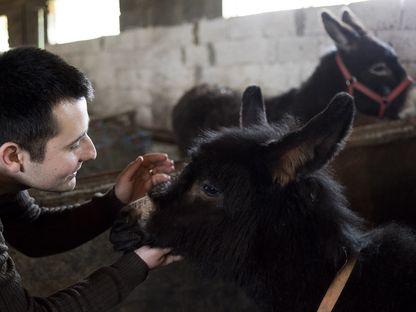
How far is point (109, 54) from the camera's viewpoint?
8406 mm

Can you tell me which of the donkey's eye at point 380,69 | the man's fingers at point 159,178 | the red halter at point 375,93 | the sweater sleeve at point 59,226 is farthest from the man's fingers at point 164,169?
the donkey's eye at point 380,69

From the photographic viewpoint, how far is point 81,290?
5.91 ft

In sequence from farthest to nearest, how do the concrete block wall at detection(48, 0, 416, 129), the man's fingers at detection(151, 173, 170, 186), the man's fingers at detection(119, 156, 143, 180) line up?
the concrete block wall at detection(48, 0, 416, 129)
the man's fingers at detection(119, 156, 143, 180)
the man's fingers at detection(151, 173, 170, 186)

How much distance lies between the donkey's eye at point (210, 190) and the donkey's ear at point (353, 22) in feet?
12.4

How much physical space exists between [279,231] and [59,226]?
3.96 feet

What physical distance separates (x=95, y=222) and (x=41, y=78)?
0.92 meters

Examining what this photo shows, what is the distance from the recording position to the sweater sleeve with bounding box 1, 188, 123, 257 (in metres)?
2.36

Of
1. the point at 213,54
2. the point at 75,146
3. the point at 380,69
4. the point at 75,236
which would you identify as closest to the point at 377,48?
the point at 380,69

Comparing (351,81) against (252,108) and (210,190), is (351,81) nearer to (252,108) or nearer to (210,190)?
(252,108)

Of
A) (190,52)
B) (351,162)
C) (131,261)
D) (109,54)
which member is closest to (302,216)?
(131,261)

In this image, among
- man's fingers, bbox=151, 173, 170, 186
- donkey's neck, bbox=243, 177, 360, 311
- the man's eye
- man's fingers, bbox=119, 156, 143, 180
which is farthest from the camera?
man's fingers, bbox=119, 156, 143, 180

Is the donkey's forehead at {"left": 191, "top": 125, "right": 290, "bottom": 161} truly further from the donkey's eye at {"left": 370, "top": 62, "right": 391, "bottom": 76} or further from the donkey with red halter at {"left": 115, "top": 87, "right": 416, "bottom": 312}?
the donkey's eye at {"left": 370, "top": 62, "right": 391, "bottom": 76}

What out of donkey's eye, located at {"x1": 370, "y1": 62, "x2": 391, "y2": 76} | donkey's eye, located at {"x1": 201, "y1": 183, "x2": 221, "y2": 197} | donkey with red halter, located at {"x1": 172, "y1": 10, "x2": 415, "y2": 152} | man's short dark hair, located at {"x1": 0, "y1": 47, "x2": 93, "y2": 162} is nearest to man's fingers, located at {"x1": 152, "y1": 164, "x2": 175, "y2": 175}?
donkey's eye, located at {"x1": 201, "y1": 183, "x2": 221, "y2": 197}

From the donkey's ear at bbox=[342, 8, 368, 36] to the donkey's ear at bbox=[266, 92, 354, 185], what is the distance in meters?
3.74
